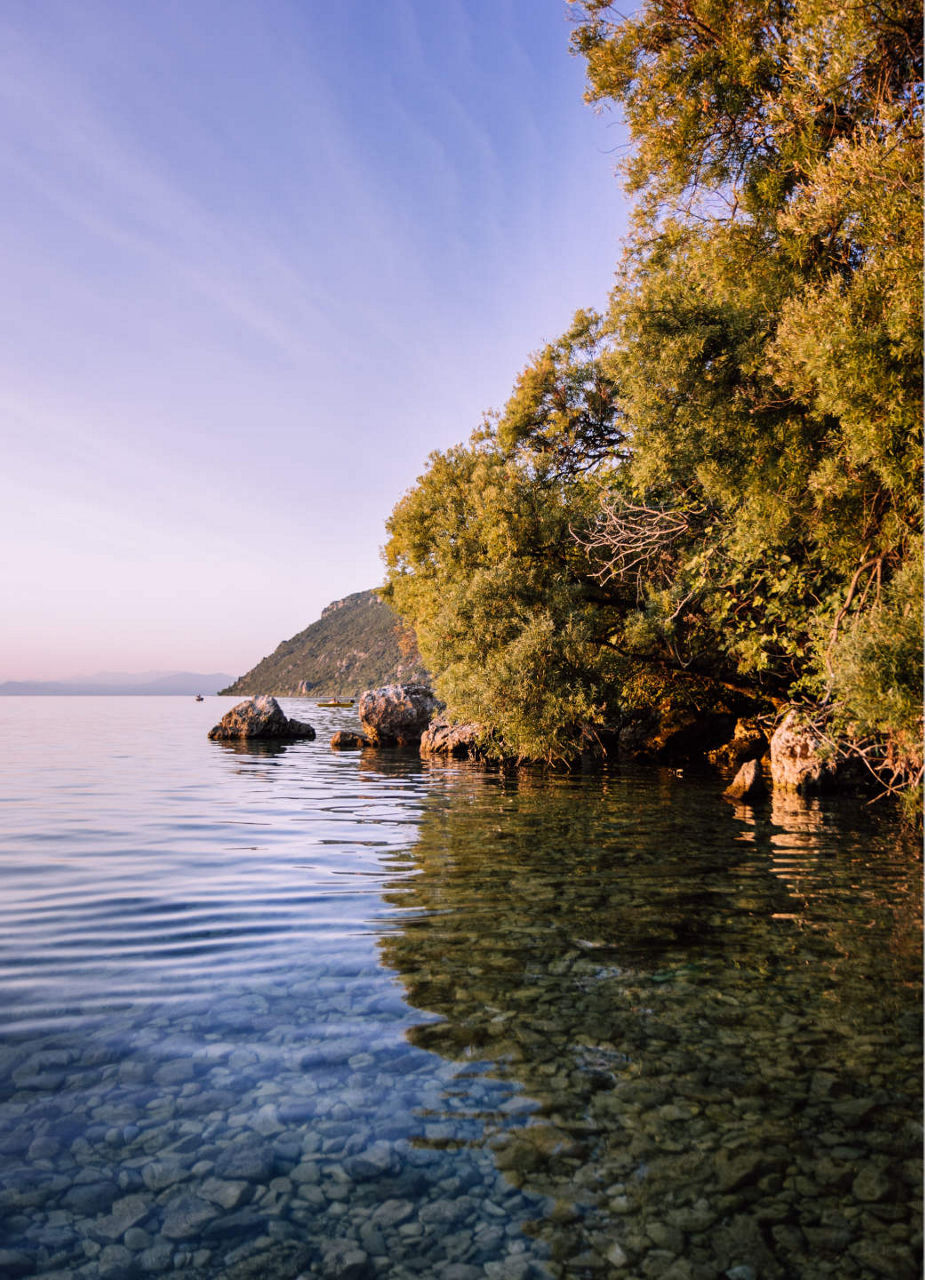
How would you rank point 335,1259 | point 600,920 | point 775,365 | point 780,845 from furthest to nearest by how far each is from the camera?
point 780,845 < point 775,365 < point 600,920 < point 335,1259

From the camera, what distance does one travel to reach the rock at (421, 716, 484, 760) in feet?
109

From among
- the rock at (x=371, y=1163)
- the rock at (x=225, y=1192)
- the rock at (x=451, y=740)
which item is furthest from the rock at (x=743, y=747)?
the rock at (x=225, y=1192)

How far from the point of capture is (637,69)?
1524cm

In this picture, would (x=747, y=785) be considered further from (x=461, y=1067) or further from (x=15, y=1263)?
(x=15, y=1263)

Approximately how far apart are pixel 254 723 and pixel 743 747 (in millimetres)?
27946

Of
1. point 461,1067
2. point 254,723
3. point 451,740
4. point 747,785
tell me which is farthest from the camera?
point 254,723

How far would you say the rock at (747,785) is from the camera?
19844 millimetres

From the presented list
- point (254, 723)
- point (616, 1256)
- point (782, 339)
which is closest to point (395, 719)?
point (254, 723)

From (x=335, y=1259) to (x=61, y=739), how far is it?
143 feet

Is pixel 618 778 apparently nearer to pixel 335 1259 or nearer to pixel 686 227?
pixel 686 227

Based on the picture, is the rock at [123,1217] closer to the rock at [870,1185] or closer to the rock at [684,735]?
the rock at [870,1185]

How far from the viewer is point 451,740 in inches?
1337

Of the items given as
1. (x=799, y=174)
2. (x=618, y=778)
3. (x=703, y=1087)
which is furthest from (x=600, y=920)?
(x=618, y=778)

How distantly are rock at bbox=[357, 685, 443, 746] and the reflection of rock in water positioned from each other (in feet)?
93.4
